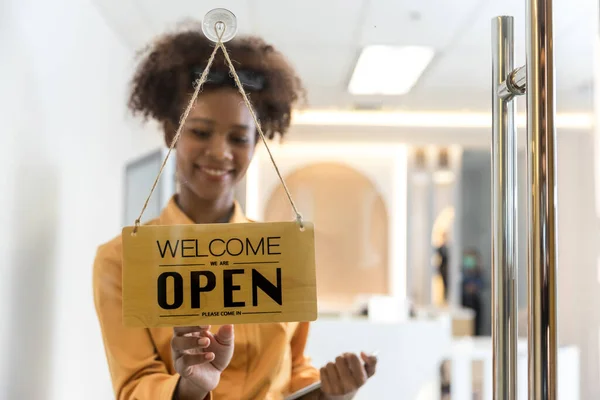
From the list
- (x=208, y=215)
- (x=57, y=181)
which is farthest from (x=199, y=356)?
(x=57, y=181)

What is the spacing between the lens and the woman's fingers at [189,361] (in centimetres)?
47

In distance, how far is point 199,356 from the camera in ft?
1.56

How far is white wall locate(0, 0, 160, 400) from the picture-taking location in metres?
0.51

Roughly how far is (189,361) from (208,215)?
4.9 inches

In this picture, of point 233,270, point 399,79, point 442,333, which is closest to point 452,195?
point 442,333

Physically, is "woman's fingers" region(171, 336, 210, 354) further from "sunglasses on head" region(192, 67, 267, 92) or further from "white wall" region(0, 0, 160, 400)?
"sunglasses on head" region(192, 67, 267, 92)

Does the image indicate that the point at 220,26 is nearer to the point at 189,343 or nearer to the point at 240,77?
the point at 240,77

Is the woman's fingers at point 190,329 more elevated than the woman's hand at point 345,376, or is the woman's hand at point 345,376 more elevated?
the woman's fingers at point 190,329

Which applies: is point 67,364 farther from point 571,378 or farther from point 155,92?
point 571,378

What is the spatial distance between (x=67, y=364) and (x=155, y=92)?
0.90 feet

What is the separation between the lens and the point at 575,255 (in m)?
0.75

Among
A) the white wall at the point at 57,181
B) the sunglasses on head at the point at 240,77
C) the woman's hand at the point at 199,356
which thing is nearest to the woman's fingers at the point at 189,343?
the woman's hand at the point at 199,356

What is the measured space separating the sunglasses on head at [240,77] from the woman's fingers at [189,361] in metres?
0.23

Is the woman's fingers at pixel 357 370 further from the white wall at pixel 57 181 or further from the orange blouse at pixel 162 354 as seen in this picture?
the white wall at pixel 57 181
